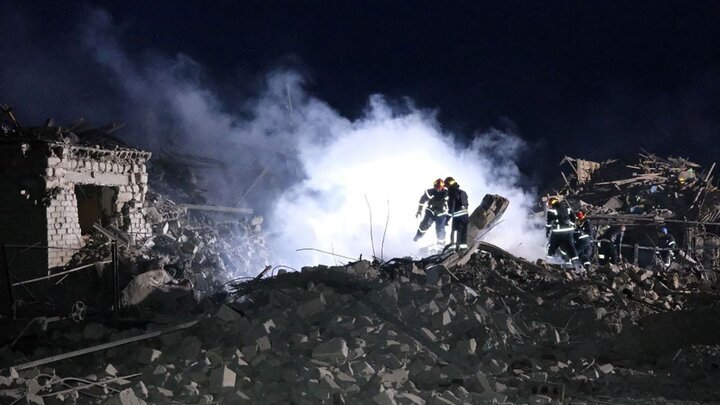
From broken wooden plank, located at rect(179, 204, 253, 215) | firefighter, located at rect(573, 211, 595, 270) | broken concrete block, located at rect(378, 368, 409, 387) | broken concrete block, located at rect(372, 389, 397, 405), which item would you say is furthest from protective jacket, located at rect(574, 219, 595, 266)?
broken wooden plank, located at rect(179, 204, 253, 215)

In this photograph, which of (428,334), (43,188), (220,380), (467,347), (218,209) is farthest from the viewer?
(218,209)

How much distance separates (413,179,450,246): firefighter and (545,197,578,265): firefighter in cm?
229

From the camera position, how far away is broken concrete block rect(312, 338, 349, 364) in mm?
4703

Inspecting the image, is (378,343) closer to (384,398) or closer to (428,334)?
(428,334)

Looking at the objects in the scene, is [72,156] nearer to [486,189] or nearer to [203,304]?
[203,304]

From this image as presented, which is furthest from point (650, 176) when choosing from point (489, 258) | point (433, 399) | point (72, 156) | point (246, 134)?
point (433, 399)

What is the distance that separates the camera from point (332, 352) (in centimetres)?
471

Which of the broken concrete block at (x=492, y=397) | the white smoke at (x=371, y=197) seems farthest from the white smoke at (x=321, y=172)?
the broken concrete block at (x=492, y=397)

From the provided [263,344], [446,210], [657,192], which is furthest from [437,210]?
[657,192]

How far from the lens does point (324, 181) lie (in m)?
23.1

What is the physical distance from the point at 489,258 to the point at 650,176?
52.2 feet

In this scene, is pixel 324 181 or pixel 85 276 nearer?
pixel 85 276

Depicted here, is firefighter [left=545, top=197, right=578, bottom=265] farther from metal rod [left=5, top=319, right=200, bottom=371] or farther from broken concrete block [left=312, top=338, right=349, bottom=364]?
metal rod [left=5, top=319, right=200, bottom=371]

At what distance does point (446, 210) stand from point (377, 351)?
7.11 meters
